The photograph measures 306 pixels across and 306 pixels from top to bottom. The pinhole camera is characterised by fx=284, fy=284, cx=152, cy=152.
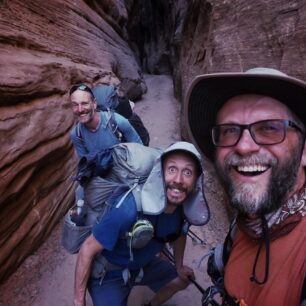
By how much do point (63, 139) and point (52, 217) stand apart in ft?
4.63

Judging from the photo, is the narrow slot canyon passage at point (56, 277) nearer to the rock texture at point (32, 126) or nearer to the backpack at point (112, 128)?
the rock texture at point (32, 126)

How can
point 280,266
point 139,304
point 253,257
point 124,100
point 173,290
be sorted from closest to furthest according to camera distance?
1. point 280,266
2. point 253,257
3. point 173,290
4. point 139,304
5. point 124,100

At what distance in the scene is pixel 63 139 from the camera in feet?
17.2

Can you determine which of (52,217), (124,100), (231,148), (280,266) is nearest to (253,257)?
(280,266)

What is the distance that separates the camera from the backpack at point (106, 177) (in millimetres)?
2609

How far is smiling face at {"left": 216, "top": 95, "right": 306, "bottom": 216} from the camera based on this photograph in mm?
1456

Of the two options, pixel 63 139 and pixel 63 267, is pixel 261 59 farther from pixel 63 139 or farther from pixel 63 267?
pixel 63 267

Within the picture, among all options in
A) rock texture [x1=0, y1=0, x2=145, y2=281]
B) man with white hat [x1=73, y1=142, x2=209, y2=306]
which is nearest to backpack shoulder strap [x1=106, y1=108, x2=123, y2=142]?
rock texture [x1=0, y1=0, x2=145, y2=281]

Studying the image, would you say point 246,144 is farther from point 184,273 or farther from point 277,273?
point 184,273

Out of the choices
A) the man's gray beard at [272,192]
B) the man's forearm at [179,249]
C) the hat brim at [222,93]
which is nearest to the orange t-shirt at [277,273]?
the man's gray beard at [272,192]

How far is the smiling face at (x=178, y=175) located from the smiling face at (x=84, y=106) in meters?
1.56

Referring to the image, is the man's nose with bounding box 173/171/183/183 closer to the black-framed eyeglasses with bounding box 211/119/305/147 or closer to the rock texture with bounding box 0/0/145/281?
the black-framed eyeglasses with bounding box 211/119/305/147

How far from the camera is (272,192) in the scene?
1448mm

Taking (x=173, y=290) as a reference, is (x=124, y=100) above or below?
above
